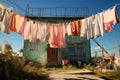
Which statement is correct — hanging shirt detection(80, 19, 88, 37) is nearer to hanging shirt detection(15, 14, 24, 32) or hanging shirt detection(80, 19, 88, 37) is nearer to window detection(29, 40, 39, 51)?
hanging shirt detection(15, 14, 24, 32)

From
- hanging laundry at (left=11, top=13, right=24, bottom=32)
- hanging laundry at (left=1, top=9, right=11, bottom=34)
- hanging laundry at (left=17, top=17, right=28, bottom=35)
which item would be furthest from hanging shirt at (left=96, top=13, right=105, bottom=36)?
hanging laundry at (left=1, top=9, right=11, bottom=34)

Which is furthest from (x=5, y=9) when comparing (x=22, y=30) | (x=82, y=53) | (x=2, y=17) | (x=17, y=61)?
(x=82, y=53)

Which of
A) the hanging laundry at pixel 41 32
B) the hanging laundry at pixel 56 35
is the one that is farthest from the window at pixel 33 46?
the hanging laundry at pixel 41 32

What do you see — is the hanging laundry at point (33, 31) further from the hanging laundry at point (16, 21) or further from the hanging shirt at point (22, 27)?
the hanging laundry at point (16, 21)

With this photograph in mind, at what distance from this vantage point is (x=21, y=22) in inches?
465

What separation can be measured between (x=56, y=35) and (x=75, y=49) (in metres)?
11.5

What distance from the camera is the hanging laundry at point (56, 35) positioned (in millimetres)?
12398

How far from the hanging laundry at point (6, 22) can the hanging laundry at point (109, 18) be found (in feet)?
17.7

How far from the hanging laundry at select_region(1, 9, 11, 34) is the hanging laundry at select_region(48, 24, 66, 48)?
8.11ft

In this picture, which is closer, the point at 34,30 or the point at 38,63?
the point at 34,30

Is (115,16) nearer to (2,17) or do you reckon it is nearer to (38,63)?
(2,17)

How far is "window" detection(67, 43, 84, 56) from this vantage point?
2355 cm

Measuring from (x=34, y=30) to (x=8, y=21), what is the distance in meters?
1.59

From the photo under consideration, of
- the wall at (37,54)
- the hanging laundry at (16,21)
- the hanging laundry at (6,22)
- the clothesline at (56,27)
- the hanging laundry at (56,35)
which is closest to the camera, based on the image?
the clothesline at (56,27)
